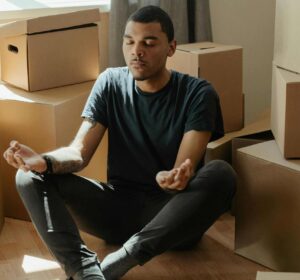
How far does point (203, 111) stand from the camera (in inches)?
76.9

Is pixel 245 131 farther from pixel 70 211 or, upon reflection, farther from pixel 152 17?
pixel 70 211

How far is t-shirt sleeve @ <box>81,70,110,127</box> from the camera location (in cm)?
206

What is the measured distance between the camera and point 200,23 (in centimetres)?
282

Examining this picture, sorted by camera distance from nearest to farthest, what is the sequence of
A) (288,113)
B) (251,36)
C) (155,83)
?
(288,113), (155,83), (251,36)

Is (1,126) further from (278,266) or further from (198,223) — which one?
(278,266)

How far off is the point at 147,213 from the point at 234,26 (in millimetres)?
A: 1324

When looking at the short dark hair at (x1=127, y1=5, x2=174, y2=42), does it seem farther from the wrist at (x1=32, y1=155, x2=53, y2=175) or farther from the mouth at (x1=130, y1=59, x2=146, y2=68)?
the wrist at (x1=32, y1=155, x2=53, y2=175)

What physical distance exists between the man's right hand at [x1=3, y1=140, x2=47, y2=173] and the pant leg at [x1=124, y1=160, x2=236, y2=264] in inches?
13.0

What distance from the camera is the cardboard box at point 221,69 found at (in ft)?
7.66

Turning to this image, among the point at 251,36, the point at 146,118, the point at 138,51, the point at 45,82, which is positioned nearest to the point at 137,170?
the point at 146,118

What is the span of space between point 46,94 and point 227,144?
0.69 metres

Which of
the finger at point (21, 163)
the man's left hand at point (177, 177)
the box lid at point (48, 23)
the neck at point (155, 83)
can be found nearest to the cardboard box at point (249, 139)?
the neck at point (155, 83)

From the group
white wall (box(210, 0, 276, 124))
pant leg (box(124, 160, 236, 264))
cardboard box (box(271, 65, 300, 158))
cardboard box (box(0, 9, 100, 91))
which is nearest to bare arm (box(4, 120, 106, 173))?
pant leg (box(124, 160, 236, 264))

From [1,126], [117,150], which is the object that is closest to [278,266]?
[117,150]
